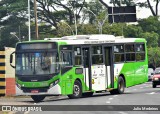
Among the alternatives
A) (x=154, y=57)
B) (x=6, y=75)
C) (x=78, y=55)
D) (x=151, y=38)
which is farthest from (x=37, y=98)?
(x=151, y=38)

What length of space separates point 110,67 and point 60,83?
4550 mm

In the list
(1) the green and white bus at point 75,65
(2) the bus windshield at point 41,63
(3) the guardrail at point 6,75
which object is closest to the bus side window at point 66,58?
(1) the green and white bus at point 75,65

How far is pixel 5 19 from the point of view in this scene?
105062mm

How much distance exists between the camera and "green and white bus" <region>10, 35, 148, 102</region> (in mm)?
29250

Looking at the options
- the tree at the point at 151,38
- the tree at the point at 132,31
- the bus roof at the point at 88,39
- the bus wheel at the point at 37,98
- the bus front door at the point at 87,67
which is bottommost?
the bus wheel at the point at 37,98

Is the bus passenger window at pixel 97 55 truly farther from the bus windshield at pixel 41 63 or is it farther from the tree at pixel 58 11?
the tree at pixel 58 11

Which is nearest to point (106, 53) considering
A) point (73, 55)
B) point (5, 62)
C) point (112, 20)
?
point (73, 55)

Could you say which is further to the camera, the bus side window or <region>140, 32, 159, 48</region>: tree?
<region>140, 32, 159, 48</region>: tree

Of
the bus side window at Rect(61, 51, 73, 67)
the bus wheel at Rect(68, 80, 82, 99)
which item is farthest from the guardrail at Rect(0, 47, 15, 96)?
the bus side window at Rect(61, 51, 73, 67)

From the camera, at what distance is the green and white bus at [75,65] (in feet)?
96.0

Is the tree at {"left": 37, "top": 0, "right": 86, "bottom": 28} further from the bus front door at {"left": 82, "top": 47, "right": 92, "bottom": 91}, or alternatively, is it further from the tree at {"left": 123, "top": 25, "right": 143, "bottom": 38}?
the bus front door at {"left": 82, "top": 47, "right": 92, "bottom": 91}

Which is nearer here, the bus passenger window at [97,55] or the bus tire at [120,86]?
the bus passenger window at [97,55]

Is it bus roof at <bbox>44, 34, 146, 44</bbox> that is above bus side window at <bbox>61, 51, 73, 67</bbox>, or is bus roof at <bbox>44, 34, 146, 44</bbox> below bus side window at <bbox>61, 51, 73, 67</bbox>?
above

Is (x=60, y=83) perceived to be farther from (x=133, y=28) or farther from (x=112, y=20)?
(x=133, y=28)
